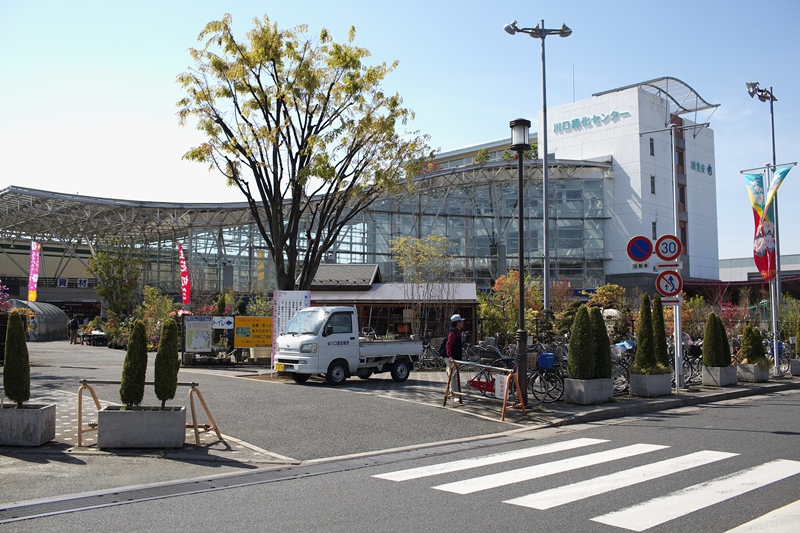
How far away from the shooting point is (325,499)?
6738 millimetres

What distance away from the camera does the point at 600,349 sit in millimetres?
13930

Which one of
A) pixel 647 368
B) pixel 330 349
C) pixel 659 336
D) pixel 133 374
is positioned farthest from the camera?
pixel 330 349

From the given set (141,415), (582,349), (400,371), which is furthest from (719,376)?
(141,415)

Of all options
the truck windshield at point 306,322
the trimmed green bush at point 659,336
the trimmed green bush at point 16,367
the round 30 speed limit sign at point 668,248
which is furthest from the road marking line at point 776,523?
the truck windshield at point 306,322

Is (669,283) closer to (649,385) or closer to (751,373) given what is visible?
(649,385)

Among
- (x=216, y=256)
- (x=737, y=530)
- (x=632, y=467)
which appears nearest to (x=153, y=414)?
(x=632, y=467)

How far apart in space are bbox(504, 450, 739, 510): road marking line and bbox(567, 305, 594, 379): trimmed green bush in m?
4.69

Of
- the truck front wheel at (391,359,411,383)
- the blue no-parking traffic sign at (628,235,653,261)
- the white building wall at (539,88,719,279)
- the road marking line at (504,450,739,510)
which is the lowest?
the road marking line at (504,450,739,510)

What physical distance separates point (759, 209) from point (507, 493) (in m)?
17.1

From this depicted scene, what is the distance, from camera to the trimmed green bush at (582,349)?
44.8ft

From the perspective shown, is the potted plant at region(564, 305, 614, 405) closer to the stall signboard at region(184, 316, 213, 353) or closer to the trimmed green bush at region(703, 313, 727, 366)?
the trimmed green bush at region(703, 313, 727, 366)

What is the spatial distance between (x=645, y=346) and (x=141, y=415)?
10.8 m

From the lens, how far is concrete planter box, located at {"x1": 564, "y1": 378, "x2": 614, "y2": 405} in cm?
1362

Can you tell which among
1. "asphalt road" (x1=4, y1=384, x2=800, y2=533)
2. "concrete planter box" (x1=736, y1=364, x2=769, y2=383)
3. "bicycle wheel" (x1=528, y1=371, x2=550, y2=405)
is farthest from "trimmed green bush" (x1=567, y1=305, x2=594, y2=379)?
"concrete planter box" (x1=736, y1=364, x2=769, y2=383)
